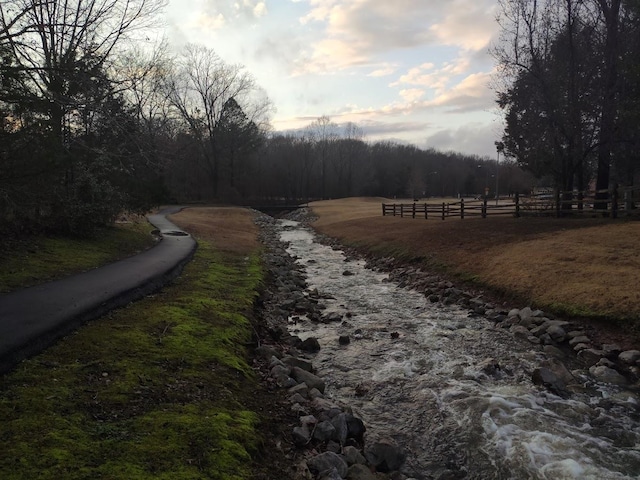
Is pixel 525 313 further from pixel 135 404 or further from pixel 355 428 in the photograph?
pixel 135 404

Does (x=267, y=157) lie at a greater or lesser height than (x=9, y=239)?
greater

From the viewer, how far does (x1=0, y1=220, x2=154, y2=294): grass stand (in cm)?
908

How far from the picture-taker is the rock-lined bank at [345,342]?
4535 millimetres

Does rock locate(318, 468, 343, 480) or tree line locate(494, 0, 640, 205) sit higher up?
tree line locate(494, 0, 640, 205)

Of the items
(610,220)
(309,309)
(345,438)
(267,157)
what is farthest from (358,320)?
(267,157)

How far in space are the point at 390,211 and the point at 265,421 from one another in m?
34.3

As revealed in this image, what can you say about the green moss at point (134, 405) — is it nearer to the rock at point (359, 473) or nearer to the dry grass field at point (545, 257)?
the rock at point (359, 473)

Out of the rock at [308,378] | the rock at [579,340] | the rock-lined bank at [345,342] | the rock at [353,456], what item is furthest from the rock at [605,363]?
the rock at [353,456]

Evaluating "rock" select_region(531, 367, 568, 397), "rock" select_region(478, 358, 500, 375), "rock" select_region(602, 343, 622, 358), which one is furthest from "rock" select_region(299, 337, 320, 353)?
"rock" select_region(602, 343, 622, 358)

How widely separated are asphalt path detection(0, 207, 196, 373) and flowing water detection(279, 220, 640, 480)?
364 centimetres

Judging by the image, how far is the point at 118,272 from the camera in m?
10.4

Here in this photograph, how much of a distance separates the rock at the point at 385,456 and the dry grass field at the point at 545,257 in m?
5.92

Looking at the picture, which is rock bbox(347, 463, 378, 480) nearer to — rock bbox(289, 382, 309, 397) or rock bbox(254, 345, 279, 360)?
rock bbox(289, 382, 309, 397)

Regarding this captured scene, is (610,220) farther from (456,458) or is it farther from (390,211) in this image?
(390,211)
